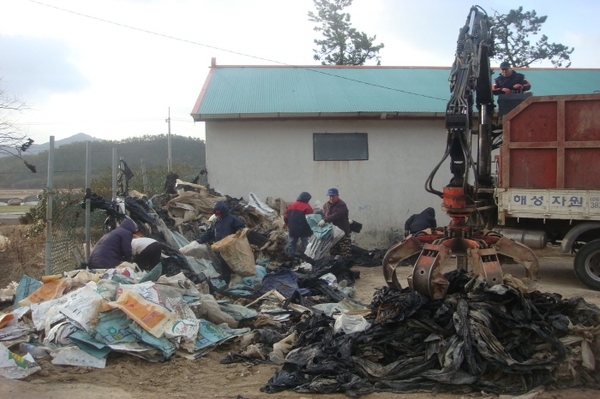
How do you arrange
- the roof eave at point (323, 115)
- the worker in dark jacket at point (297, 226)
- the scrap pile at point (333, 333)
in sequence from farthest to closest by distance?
the roof eave at point (323, 115) < the worker in dark jacket at point (297, 226) < the scrap pile at point (333, 333)

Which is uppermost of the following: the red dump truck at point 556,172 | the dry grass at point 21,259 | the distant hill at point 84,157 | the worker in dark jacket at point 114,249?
the distant hill at point 84,157

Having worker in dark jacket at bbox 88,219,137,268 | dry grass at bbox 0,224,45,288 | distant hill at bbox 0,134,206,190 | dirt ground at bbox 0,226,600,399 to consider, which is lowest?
dirt ground at bbox 0,226,600,399

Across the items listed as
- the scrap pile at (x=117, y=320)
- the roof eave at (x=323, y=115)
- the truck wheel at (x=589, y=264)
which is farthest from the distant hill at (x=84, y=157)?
the scrap pile at (x=117, y=320)

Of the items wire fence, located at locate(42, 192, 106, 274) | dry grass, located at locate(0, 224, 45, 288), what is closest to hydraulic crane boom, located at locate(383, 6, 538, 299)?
wire fence, located at locate(42, 192, 106, 274)

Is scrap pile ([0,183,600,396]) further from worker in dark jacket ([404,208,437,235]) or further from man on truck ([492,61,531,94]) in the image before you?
man on truck ([492,61,531,94])

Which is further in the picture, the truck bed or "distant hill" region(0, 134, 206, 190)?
"distant hill" region(0, 134, 206, 190)

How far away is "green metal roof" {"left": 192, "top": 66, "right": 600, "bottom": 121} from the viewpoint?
1373 centimetres

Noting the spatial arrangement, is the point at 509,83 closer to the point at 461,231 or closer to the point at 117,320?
the point at 461,231

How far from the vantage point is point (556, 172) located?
9.02 metres

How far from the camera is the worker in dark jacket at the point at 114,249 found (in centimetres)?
766

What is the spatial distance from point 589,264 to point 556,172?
164 centimetres

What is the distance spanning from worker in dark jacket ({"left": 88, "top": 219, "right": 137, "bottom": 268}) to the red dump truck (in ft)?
19.2

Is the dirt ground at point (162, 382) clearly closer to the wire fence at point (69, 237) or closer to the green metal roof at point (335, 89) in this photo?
the wire fence at point (69, 237)

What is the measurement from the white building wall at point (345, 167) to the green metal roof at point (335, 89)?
420mm
